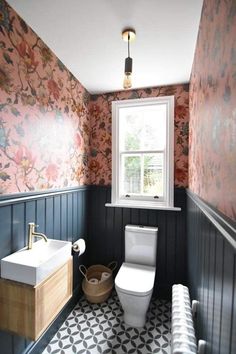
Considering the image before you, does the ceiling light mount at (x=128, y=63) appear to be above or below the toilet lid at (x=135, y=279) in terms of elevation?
above

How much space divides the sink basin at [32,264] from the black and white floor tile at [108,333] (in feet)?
2.64

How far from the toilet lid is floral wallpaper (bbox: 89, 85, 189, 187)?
0.99 m

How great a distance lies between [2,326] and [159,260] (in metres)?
1.59

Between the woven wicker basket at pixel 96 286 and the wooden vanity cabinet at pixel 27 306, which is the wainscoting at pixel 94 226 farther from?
the wooden vanity cabinet at pixel 27 306

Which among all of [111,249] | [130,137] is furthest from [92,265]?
[130,137]

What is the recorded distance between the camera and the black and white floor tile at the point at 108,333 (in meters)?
1.61

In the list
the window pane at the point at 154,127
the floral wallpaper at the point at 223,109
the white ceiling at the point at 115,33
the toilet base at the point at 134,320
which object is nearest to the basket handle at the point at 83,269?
the toilet base at the point at 134,320

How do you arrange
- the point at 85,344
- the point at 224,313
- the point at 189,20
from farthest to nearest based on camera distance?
the point at 85,344, the point at 189,20, the point at 224,313

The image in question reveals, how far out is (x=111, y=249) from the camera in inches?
96.6

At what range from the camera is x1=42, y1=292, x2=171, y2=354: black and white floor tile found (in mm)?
1613

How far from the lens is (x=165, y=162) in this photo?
92.0 inches

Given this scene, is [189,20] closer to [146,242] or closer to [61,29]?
[61,29]

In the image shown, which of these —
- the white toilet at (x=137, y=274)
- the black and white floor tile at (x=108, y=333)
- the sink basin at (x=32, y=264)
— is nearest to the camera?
the sink basin at (x=32, y=264)

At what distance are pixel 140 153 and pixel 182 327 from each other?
5.78 ft
